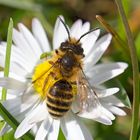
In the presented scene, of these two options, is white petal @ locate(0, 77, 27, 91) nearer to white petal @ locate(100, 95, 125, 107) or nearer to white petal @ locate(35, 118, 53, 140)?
white petal @ locate(35, 118, 53, 140)

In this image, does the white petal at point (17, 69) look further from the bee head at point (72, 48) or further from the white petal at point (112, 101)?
the white petal at point (112, 101)

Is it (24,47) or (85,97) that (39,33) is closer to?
(24,47)

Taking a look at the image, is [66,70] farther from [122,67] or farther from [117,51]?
[117,51]

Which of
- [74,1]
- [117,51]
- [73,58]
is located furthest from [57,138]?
[74,1]

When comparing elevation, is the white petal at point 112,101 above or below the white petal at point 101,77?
below

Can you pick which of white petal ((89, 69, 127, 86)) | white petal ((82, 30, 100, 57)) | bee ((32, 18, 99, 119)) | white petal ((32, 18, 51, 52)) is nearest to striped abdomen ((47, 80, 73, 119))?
bee ((32, 18, 99, 119))

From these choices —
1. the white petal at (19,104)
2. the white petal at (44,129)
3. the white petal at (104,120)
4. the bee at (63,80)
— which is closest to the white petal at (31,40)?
the bee at (63,80)

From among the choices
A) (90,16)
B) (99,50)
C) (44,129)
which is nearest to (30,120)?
(44,129)
